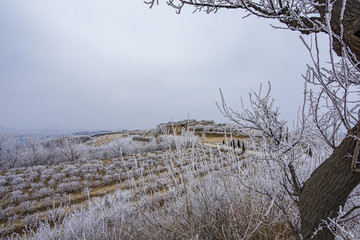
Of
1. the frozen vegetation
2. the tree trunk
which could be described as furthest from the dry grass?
the tree trunk

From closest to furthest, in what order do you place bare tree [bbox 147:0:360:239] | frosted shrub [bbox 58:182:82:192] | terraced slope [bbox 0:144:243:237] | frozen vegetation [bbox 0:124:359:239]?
bare tree [bbox 147:0:360:239], frozen vegetation [bbox 0:124:359:239], terraced slope [bbox 0:144:243:237], frosted shrub [bbox 58:182:82:192]

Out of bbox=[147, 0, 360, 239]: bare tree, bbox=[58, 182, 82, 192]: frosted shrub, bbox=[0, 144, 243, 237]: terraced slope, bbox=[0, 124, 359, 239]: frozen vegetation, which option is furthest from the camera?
bbox=[58, 182, 82, 192]: frosted shrub

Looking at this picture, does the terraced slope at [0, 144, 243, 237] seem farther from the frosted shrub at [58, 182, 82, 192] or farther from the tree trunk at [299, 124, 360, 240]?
the tree trunk at [299, 124, 360, 240]

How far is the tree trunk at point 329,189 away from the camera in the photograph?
1.03m

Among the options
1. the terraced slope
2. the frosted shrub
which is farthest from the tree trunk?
the frosted shrub

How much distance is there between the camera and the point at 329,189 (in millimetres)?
1069

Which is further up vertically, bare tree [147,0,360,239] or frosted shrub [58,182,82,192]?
bare tree [147,0,360,239]

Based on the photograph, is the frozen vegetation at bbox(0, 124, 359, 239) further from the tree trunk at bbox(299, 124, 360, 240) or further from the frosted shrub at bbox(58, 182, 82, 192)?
the tree trunk at bbox(299, 124, 360, 240)

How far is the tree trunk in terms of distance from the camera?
3.36 ft

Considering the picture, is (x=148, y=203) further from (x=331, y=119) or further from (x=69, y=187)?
(x=69, y=187)

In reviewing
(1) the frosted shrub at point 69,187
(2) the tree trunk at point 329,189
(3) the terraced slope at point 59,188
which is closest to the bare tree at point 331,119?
(2) the tree trunk at point 329,189

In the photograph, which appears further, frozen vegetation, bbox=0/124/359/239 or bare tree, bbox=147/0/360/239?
frozen vegetation, bbox=0/124/359/239

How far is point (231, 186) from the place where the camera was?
2.54 meters

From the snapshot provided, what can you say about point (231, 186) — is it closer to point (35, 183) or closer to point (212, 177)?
point (212, 177)
